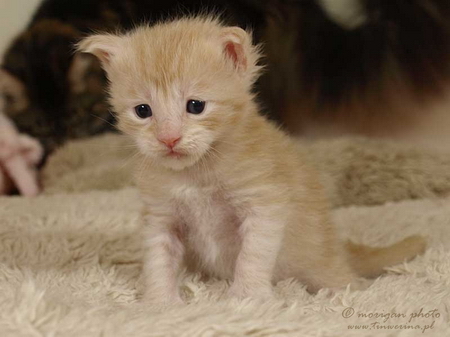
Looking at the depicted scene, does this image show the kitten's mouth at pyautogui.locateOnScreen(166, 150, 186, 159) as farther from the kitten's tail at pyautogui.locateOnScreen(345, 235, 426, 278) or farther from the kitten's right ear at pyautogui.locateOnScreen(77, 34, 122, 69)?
the kitten's tail at pyautogui.locateOnScreen(345, 235, 426, 278)

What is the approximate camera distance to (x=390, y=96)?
2820mm

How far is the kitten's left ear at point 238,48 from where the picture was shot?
1.12 meters

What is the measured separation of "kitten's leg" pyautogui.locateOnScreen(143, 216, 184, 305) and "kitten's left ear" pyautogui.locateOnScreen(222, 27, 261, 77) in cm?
37

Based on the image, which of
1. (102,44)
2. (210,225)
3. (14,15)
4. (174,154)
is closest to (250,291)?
(210,225)

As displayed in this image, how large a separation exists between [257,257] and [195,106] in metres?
0.33

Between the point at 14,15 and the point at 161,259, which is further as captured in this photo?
the point at 14,15

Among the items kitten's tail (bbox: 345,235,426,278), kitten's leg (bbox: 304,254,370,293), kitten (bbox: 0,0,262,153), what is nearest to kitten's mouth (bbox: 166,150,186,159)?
kitten's leg (bbox: 304,254,370,293)

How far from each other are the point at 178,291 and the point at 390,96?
195cm

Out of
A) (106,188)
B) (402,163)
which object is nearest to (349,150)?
(402,163)

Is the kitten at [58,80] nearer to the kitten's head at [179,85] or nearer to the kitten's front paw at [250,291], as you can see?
Answer: the kitten's head at [179,85]

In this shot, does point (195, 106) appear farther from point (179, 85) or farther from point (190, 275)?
point (190, 275)

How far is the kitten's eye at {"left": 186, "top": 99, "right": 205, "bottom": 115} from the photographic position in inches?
42.3

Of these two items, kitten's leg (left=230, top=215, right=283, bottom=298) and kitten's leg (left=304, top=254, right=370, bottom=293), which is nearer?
kitten's leg (left=230, top=215, right=283, bottom=298)

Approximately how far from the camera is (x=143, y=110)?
3.67ft
